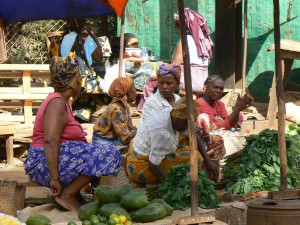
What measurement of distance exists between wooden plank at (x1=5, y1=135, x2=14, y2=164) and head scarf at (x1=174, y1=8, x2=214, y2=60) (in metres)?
3.04

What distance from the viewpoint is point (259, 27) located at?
1395cm

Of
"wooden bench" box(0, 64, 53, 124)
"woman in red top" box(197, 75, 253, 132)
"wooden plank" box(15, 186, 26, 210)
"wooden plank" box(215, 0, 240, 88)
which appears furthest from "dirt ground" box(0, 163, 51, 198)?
"wooden plank" box(215, 0, 240, 88)

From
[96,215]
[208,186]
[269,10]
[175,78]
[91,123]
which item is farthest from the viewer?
[269,10]

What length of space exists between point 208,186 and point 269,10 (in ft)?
23.7

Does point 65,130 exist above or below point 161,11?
below

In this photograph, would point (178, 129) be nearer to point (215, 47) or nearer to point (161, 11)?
point (215, 47)

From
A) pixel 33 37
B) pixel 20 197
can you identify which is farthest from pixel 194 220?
pixel 33 37

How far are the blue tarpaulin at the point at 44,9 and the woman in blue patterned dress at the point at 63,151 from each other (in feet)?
6.33

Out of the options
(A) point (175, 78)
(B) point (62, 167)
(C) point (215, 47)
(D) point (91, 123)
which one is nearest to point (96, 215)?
(B) point (62, 167)

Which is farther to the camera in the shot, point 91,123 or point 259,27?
point 259,27

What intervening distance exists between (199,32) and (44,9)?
387cm

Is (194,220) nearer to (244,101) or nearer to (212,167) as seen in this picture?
A: (212,167)

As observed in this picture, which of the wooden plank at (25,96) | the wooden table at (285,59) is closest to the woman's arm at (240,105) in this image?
the wooden table at (285,59)

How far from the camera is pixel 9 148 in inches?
428
